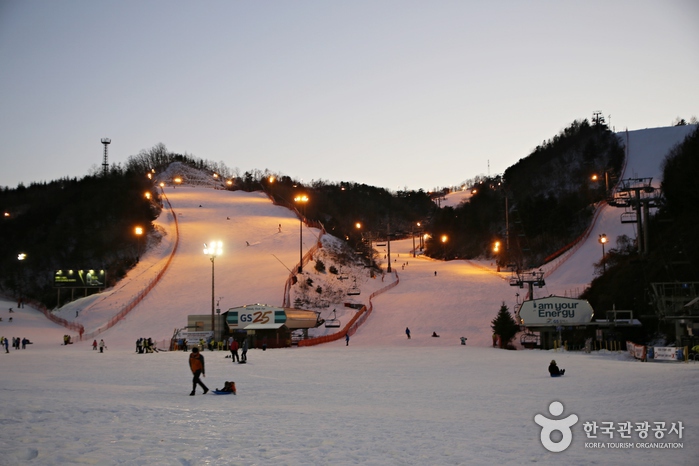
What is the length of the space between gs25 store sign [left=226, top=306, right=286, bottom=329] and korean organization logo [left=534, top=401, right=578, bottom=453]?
3159 cm

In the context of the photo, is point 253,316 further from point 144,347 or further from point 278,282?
point 278,282

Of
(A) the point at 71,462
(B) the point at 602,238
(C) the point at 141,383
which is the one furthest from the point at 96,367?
(B) the point at 602,238

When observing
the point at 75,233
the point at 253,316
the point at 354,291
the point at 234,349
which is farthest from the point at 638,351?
the point at 75,233

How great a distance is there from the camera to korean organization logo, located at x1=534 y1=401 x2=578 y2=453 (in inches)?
414

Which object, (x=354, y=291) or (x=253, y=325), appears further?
(x=354, y=291)

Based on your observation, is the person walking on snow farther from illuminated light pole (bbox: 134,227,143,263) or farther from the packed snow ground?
illuminated light pole (bbox: 134,227,143,263)

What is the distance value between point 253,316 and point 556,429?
33788mm

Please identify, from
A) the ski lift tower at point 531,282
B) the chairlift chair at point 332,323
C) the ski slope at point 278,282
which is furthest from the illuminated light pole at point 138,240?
Result: the ski lift tower at point 531,282

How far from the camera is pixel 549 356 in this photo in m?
34.6

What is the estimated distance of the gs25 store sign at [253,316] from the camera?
43688 mm

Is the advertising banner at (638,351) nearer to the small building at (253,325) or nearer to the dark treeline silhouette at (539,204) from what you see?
the small building at (253,325)

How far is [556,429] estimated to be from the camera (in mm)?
11656

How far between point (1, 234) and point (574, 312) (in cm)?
9344

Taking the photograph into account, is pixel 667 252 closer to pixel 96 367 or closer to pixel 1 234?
pixel 96 367
